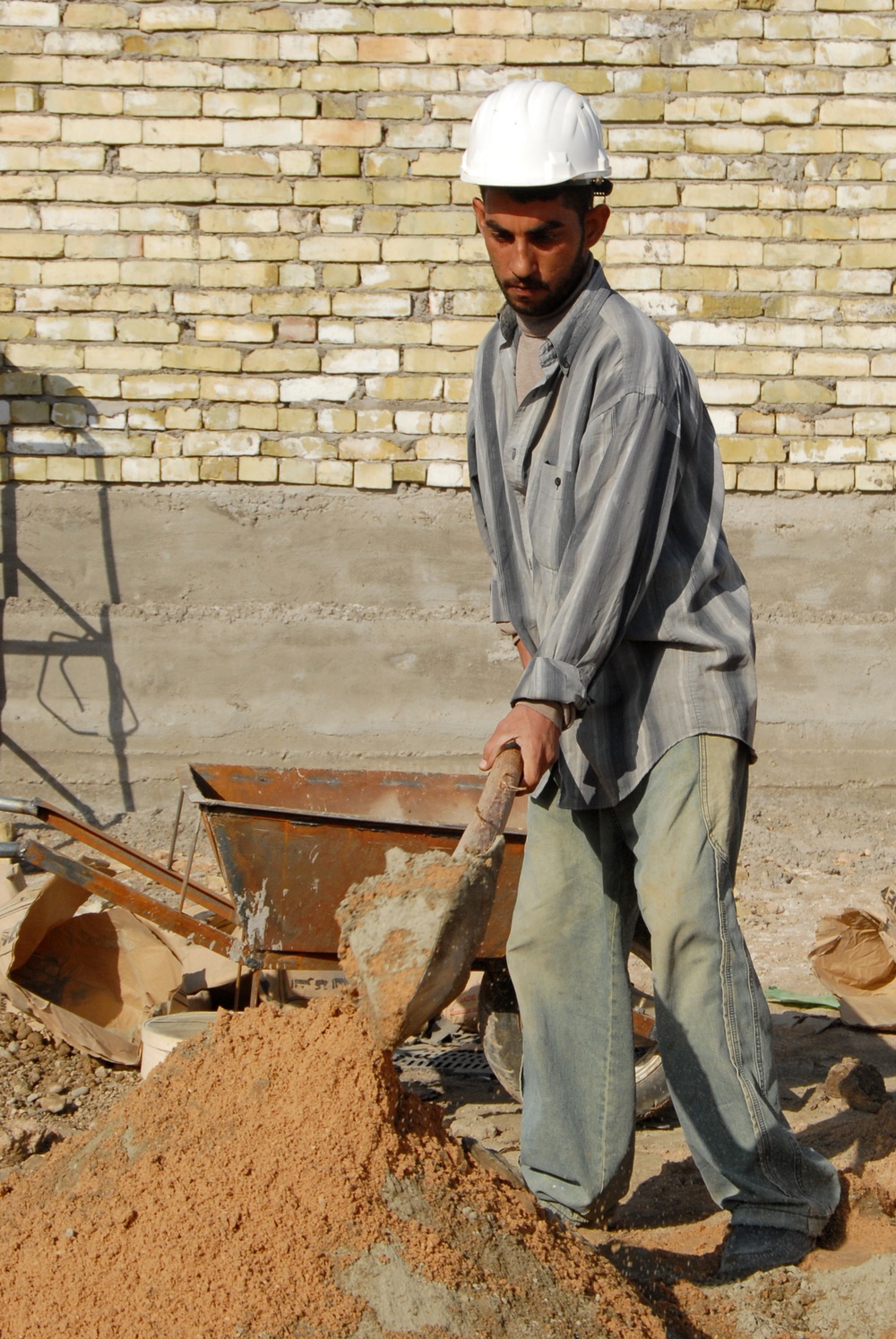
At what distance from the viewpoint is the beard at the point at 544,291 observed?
266cm

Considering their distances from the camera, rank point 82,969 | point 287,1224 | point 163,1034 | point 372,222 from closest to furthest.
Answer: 1. point 287,1224
2. point 163,1034
3. point 82,969
4. point 372,222

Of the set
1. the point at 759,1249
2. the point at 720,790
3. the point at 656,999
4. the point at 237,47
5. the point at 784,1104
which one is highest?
→ the point at 237,47

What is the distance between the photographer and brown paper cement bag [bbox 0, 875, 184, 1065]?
425 cm

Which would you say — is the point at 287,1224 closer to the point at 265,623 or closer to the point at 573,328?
the point at 573,328

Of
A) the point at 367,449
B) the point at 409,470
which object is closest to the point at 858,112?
the point at 409,470

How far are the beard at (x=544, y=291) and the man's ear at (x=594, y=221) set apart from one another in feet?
0.11

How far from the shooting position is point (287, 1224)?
2213mm

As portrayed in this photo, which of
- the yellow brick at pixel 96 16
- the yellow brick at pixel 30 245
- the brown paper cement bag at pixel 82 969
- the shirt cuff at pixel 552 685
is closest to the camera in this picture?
the shirt cuff at pixel 552 685

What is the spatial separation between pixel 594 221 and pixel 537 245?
6.6 inches

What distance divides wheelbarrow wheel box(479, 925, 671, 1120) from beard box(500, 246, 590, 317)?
74.2 inches

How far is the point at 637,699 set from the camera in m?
2.72

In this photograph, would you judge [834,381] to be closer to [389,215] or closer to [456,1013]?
[389,215]

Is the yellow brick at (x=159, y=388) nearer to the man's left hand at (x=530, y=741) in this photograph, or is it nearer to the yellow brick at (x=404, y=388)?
the yellow brick at (x=404, y=388)

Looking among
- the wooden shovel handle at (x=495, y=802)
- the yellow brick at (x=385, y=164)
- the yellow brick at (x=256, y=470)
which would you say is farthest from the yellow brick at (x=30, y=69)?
the wooden shovel handle at (x=495, y=802)
